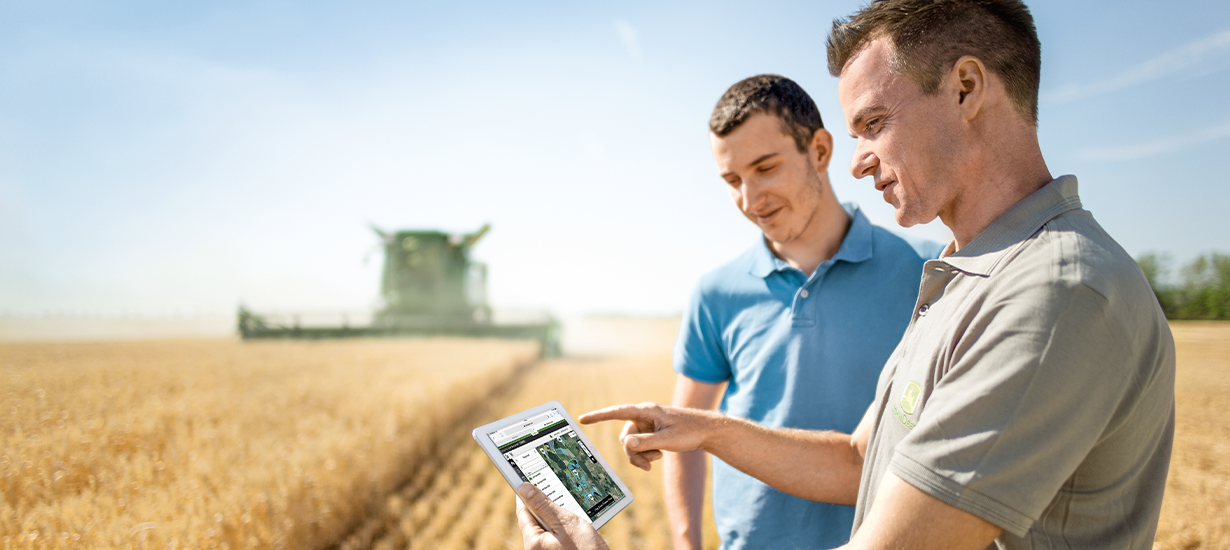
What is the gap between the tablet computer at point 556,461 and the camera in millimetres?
1542

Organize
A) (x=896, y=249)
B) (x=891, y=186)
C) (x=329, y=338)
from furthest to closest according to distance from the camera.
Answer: (x=329, y=338), (x=896, y=249), (x=891, y=186)

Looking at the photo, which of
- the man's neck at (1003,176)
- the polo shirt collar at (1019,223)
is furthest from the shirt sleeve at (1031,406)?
the man's neck at (1003,176)

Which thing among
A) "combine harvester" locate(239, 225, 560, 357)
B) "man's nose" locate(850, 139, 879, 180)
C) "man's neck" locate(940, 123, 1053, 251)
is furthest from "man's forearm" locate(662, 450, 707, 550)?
"combine harvester" locate(239, 225, 560, 357)

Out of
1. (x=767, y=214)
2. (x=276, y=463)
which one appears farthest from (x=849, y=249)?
(x=276, y=463)

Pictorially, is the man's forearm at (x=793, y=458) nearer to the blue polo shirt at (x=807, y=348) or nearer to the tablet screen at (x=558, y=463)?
the blue polo shirt at (x=807, y=348)

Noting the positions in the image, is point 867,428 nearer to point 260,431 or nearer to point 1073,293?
point 1073,293

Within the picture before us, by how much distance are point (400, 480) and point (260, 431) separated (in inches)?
54.5

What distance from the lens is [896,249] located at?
221 cm

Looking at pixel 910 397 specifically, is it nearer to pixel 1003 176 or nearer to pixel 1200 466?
pixel 1003 176

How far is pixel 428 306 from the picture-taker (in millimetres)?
22672

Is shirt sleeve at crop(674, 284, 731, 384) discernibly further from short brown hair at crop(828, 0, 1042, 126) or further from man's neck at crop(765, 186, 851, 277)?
short brown hair at crop(828, 0, 1042, 126)

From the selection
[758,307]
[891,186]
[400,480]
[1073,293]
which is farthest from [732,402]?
[400,480]

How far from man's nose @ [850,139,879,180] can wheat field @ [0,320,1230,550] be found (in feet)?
11.3

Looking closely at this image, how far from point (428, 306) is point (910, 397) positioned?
22.9 m
